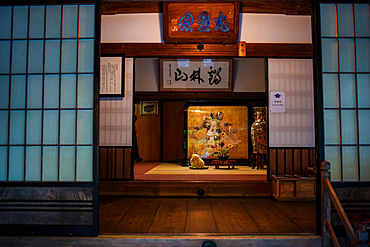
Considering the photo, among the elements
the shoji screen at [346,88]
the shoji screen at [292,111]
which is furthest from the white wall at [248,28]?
the shoji screen at [346,88]

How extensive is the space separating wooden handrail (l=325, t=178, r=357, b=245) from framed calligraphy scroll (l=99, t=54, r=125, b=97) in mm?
3422

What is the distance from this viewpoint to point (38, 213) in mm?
2307

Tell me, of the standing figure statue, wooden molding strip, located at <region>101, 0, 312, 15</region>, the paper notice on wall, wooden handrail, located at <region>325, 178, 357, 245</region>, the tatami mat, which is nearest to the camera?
wooden handrail, located at <region>325, 178, 357, 245</region>

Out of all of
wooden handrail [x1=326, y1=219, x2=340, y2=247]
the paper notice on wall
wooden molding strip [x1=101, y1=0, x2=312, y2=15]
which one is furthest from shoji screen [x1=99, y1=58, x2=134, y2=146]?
wooden handrail [x1=326, y1=219, x2=340, y2=247]

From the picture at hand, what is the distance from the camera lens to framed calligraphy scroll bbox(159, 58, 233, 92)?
532 centimetres

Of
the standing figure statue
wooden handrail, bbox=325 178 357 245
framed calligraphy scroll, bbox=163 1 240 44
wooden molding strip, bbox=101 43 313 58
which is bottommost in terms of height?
wooden handrail, bbox=325 178 357 245

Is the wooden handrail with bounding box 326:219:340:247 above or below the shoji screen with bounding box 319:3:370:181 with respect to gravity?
below

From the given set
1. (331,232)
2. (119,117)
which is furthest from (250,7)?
(331,232)

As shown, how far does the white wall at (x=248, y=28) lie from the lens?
397 cm

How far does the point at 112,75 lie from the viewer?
167 inches

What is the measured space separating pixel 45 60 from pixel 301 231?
3.18 metres

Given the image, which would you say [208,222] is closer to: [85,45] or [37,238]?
[37,238]

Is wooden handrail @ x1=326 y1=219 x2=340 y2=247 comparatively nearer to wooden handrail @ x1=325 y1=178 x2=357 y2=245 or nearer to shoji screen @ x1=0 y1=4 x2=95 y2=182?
wooden handrail @ x1=325 y1=178 x2=357 y2=245

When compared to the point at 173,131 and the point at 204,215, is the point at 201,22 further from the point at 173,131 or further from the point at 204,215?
the point at 173,131
